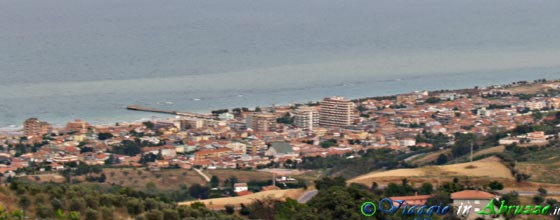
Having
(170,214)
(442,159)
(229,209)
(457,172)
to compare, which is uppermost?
(170,214)

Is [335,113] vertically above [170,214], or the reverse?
[170,214]

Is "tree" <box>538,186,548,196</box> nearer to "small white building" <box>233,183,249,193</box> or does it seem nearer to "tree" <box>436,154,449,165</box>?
"small white building" <box>233,183,249,193</box>

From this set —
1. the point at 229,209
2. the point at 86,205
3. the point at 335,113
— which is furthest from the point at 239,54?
the point at 86,205

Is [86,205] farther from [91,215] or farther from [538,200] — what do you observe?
[538,200]

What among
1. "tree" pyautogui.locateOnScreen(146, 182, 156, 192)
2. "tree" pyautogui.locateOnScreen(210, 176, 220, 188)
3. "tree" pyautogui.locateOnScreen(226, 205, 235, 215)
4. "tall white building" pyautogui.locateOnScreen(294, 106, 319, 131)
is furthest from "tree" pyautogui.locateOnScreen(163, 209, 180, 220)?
"tall white building" pyautogui.locateOnScreen(294, 106, 319, 131)

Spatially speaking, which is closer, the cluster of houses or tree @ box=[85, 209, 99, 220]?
tree @ box=[85, 209, 99, 220]

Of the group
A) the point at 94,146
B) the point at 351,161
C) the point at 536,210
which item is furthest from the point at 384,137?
the point at 536,210

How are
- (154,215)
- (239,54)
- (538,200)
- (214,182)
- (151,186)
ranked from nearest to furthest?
(154,215) → (538,200) → (151,186) → (214,182) → (239,54)
